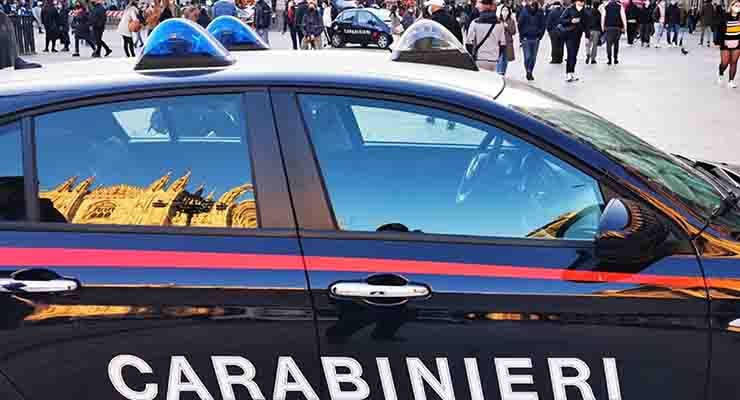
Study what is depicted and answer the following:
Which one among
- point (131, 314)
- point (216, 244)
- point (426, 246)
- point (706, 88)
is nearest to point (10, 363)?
point (131, 314)

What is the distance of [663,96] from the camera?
13.8 metres

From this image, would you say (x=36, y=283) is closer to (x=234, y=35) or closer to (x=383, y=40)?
(x=234, y=35)

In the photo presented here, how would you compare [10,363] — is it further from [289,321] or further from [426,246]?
[426,246]

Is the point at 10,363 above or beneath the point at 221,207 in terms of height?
beneath

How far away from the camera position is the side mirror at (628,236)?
2.19m

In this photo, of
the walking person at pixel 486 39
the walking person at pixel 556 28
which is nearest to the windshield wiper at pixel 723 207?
the walking person at pixel 486 39

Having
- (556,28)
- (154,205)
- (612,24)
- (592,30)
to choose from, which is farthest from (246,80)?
(612,24)

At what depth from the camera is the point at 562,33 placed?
17.1 m

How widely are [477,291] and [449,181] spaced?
0.39 metres

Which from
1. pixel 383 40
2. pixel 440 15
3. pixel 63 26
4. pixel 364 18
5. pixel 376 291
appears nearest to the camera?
pixel 376 291

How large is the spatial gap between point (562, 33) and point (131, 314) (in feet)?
52.8

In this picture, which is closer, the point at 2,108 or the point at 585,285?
the point at 585,285

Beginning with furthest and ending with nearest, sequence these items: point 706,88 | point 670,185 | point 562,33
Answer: point 562,33
point 706,88
point 670,185

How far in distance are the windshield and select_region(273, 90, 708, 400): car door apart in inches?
6.5
